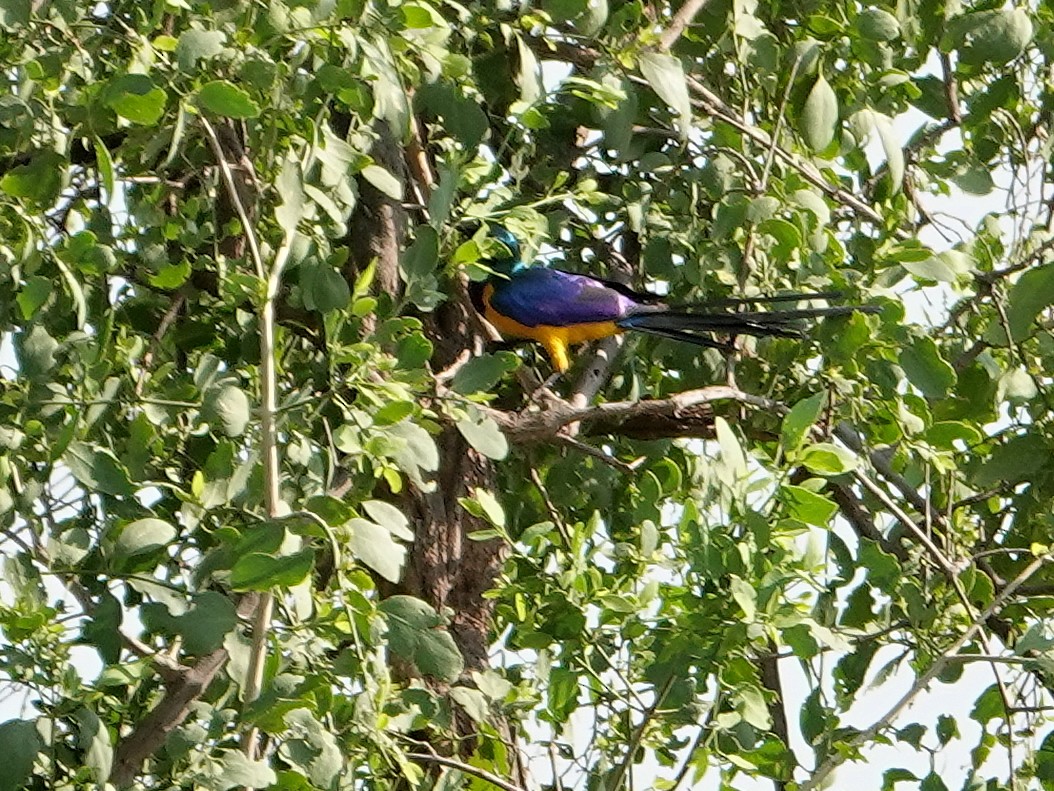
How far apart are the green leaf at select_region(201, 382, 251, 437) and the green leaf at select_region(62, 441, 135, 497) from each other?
0.10m

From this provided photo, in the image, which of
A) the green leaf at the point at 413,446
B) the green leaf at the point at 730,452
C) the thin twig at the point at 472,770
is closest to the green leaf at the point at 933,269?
the green leaf at the point at 730,452

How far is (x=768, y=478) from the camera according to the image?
1423mm

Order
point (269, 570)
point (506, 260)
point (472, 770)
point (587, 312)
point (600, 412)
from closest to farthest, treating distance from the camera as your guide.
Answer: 1. point (269, 570)
2. point (472, 770)
3. point (600, 412)
4. point (587, 312)
5. point (506, 260)

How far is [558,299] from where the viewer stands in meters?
2.02

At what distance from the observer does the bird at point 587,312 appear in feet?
5.81

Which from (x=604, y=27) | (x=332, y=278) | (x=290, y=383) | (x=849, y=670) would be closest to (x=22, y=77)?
(x=332, y=278)

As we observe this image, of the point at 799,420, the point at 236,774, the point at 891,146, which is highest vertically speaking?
the point at 891,146

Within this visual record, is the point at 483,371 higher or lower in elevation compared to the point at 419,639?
higher

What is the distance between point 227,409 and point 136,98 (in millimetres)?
260

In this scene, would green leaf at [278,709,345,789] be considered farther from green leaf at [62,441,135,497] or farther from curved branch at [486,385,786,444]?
curved branch at [486,385,786,444]

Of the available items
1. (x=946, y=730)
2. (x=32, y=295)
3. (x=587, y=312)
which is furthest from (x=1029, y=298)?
(x=32, y=295)

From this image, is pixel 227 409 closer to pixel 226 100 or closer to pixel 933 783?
pixel 226 100

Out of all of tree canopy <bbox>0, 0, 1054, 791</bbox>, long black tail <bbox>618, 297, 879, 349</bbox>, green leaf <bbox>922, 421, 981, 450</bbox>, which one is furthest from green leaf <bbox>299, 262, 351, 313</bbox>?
green leaf <bbox>922, 421, 981, 450</bbox>

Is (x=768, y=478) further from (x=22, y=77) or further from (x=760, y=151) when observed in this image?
(x=22, y=77)
